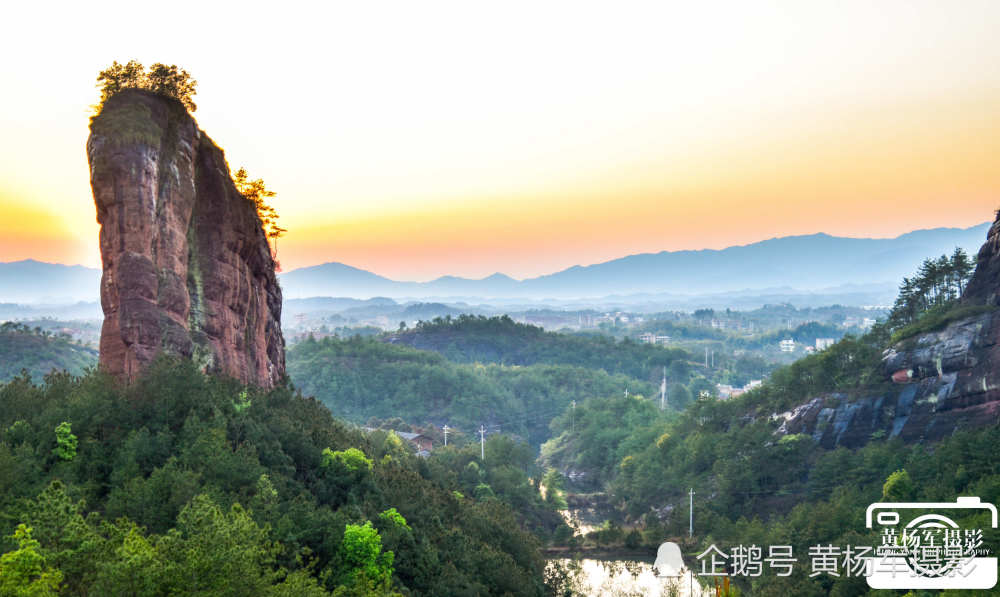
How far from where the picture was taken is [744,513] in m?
36.1

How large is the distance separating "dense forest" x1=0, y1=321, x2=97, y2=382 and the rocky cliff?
70.9 metres

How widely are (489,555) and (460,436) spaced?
47181 millimetres

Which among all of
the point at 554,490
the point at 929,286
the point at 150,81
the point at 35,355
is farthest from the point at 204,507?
the point at 35,355

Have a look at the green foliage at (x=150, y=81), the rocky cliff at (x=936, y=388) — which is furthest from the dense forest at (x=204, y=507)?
the rocky cliff at (x=936, y=388)

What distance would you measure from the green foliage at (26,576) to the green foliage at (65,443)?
6856 mm

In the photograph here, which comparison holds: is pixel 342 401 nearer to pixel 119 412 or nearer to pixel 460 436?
pixel 460 436

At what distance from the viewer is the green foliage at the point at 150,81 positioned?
70.2ft

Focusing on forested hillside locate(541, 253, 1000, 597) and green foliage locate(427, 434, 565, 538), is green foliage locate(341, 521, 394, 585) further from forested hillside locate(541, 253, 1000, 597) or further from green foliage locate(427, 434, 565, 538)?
green foliage locate(427, 434, 565, 538)

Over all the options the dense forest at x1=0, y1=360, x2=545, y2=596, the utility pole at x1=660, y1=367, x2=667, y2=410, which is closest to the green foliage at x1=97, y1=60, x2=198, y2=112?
the dense forest at x1=0, y1=360, x2=545, y2=596

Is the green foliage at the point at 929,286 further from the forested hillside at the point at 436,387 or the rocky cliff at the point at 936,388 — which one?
the forested hillside at the point at 436,387

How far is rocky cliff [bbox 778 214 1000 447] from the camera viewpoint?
32.1 meters

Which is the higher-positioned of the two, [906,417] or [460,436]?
[906,417]

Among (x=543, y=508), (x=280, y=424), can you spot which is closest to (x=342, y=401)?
(x=543, y=508)

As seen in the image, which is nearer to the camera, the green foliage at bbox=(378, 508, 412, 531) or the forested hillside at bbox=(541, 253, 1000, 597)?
the green foliage at bbox=(378, 508, 412, 531)
